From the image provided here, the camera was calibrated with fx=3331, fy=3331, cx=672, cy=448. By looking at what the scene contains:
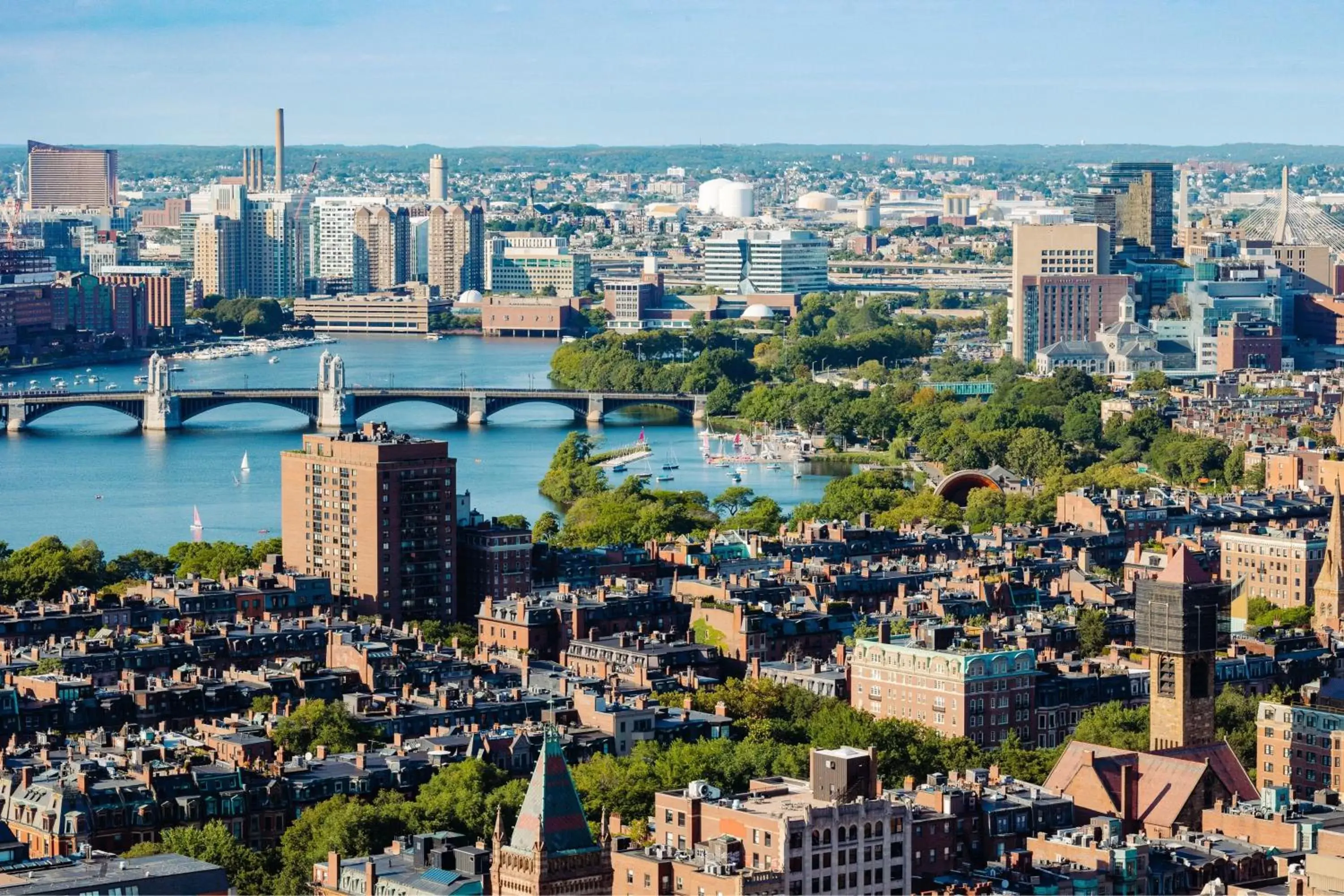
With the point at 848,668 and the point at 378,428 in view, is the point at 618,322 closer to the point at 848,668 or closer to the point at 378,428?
the point at 378,428

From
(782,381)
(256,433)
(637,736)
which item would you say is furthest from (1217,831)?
(782,381)

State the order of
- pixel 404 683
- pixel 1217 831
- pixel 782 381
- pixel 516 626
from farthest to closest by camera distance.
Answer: pixel 782 381, pixel 516 626, pixel 404 683, pixel 1217 831

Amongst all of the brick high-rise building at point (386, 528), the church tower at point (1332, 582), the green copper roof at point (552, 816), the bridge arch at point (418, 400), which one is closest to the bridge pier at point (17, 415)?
the bridge arch at point (418, 400)

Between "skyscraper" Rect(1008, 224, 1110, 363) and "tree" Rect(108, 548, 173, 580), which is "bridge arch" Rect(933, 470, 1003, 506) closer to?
"tree" Rect(108, 548, 173, 580)

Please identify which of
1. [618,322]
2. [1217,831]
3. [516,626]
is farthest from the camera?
[618,322]

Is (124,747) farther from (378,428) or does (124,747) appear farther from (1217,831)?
(378,428)

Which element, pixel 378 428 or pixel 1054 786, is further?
pixel 378 428

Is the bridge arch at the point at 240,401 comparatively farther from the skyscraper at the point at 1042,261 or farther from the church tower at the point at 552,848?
the church tower at the point at 552,848
